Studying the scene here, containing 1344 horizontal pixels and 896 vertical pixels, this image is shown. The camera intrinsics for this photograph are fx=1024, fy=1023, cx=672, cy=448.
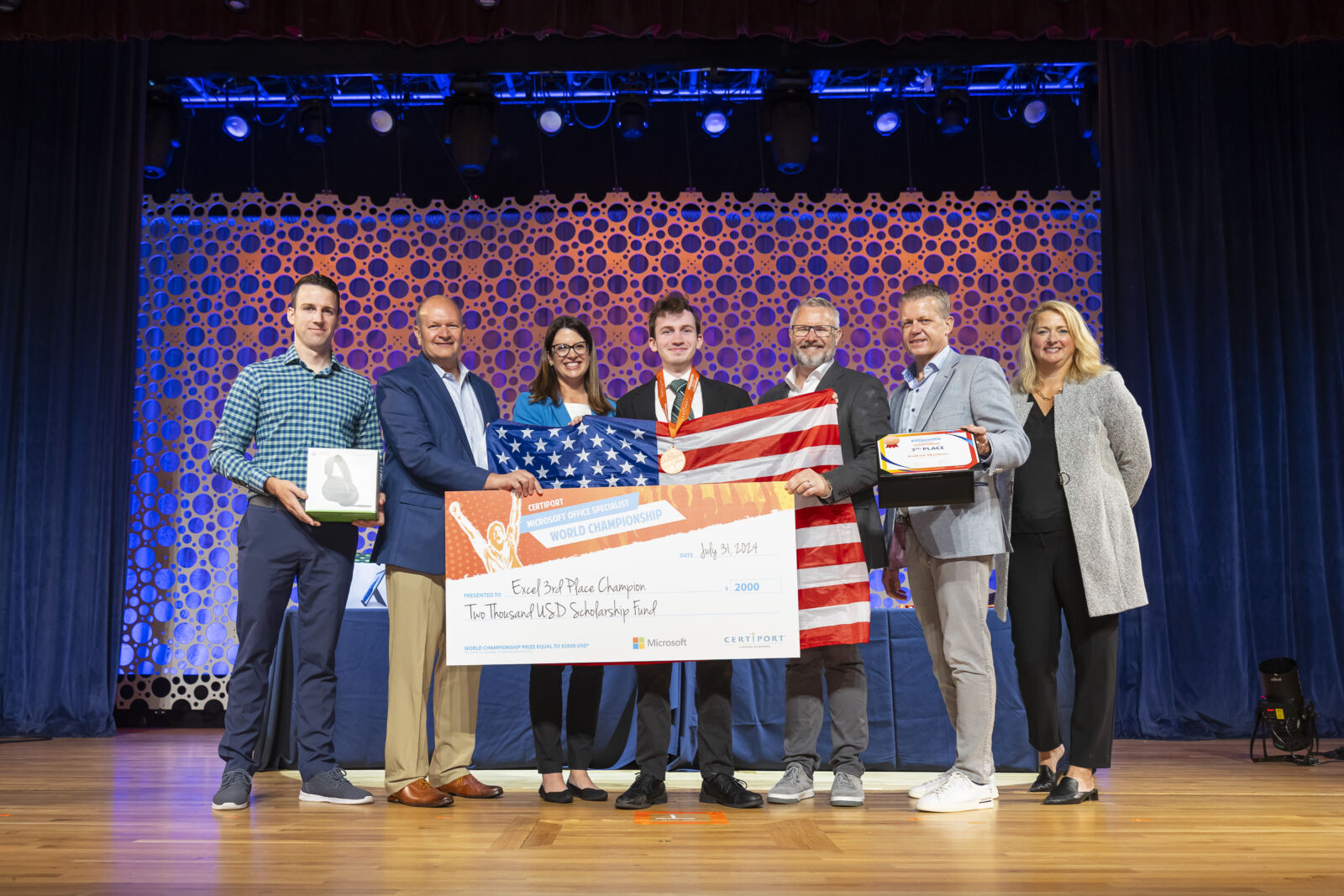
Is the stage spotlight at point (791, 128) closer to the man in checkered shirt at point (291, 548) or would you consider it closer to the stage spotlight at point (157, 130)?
the man in checkered shirt at point (291, 548)

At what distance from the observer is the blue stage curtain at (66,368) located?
5.90 m

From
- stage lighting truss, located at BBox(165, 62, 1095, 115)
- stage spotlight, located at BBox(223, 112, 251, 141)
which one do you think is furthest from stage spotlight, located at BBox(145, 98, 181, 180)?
stage spotlight, located at BBox(223, 112, 251, 141)

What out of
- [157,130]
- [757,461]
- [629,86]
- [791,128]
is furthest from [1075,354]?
[157,130]

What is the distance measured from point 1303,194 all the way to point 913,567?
4476 millimetres

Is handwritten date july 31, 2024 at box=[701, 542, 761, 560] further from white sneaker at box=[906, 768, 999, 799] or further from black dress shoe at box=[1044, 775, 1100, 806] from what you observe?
black dress shoe at box=[1044, 775, 1100, 806]

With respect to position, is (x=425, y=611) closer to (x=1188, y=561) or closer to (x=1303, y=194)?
(x=1188, y=561)

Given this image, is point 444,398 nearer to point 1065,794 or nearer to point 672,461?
point 672,461

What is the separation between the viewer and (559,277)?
6.82 meters

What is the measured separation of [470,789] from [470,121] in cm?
423

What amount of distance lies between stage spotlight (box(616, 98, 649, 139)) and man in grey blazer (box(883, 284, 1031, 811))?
3543 millimetres

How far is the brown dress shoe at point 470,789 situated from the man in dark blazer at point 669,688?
501 millimetres

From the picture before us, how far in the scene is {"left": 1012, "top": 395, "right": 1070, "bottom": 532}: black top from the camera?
336cm

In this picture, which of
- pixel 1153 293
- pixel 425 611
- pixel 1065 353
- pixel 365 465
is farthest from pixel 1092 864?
pixel 1153 293

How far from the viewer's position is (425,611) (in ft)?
10.9
